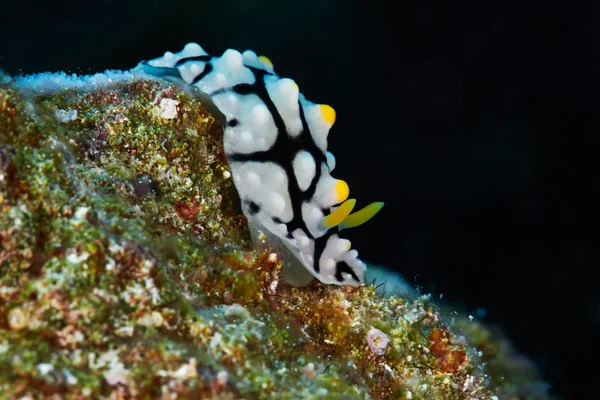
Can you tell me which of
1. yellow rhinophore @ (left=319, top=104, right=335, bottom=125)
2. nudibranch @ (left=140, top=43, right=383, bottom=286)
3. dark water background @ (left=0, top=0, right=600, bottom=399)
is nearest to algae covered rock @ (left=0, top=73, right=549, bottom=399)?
nudibranch @ (left=140, top=43, right=383, bottom=286)

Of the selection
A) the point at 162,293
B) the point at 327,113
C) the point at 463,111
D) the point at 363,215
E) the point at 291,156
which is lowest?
the point at 162,293

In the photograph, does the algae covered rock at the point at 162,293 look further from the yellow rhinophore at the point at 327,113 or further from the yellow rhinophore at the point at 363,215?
the yellow rhinophore at the point at 327,113

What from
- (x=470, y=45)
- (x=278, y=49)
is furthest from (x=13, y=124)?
(x=470, y=45)

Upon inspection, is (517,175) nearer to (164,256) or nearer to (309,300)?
(309,300)

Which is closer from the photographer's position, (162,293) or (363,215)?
(162,293)

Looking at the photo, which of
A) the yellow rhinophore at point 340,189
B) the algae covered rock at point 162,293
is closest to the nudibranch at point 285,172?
the yellow rhinophore at point 340,189

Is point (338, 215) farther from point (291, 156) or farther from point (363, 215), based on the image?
point (291, 156)

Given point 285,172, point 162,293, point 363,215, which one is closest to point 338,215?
point 363,215
